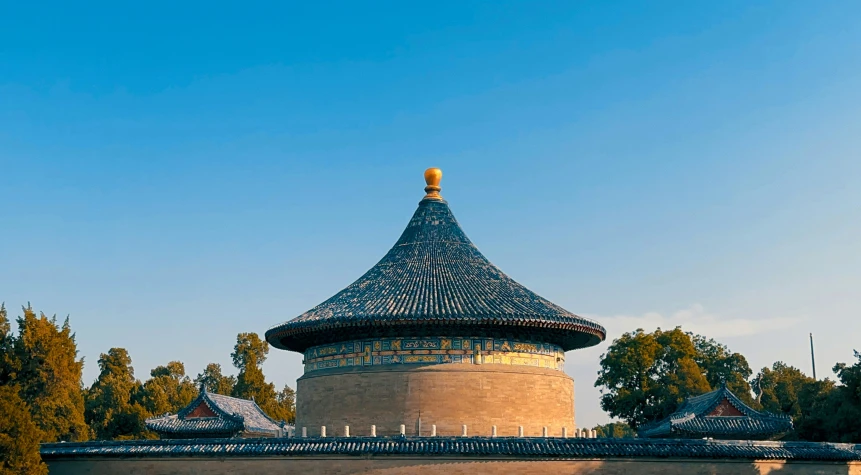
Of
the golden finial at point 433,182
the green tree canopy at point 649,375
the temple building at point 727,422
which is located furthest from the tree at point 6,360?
the green tree canopy at point 649,375

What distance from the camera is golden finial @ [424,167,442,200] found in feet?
97.7

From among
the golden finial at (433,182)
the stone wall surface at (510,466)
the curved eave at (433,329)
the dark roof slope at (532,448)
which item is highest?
the golden finial at (433,182)

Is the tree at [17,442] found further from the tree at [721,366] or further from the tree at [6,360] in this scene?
the tree at [721,366]

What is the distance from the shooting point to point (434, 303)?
24.5 m

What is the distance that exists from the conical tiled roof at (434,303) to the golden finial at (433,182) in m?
0.28

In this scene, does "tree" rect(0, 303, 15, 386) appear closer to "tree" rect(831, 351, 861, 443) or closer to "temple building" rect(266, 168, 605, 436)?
"temple building" rect(266, 168, 605, 436)

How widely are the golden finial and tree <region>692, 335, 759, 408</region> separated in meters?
29.2

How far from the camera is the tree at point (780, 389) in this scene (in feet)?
161

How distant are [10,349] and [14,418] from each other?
712 inches

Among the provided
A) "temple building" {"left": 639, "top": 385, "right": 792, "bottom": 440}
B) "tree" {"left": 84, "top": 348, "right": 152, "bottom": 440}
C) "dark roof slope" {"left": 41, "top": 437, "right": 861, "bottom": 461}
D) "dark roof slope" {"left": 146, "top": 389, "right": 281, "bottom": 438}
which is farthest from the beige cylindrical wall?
"tree" {"left": 84, "top": 348, "right": 152, "bottom": 440}

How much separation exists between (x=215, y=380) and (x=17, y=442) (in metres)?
48.6

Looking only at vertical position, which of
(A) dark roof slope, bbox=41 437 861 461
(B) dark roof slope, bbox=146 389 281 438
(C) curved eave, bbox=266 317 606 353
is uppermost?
(C) curved eave, bbox=266 317 606 353

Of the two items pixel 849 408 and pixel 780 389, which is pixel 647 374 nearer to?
pixel 780 389

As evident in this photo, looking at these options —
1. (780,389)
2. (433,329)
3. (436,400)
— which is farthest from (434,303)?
(780,389)
